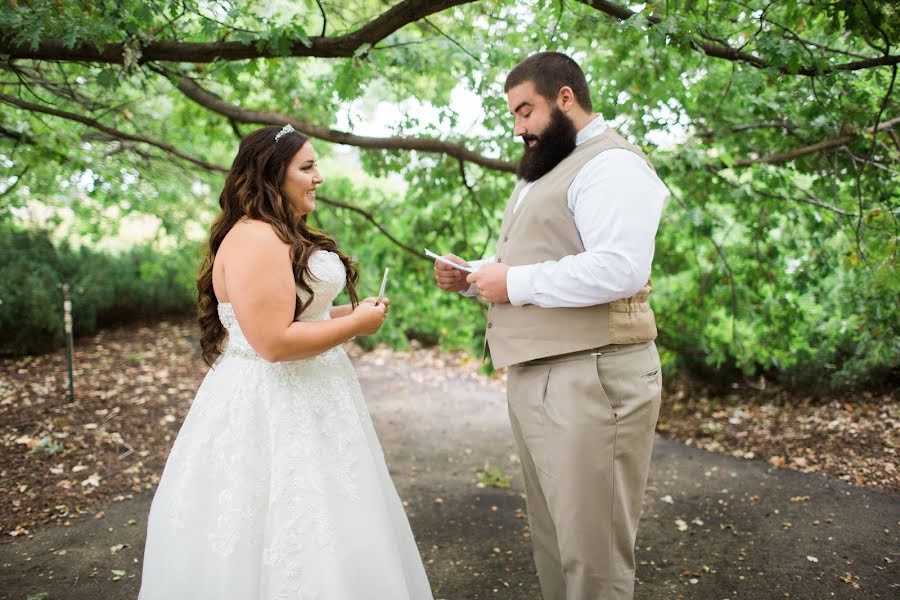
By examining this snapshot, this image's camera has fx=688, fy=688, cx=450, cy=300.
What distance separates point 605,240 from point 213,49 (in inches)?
99.4

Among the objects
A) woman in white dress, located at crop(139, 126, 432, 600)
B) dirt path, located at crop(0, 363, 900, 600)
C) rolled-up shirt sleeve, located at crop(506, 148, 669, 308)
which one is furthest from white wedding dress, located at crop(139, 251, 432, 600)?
dirt path, located at crop(0, 363, 900, 600)

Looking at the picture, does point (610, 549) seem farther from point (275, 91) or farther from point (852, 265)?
point (275, 91)

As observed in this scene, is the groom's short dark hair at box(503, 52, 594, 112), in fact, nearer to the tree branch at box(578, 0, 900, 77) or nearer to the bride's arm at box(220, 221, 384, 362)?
the tree branch at box(578, 0, 900, 77)

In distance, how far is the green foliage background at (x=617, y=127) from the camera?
143 inches

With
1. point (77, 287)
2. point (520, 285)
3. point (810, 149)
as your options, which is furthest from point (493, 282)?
point (77, 287)

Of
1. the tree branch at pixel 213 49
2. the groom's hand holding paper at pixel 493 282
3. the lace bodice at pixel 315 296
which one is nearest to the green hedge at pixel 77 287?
the tree branch at pixel 213 49

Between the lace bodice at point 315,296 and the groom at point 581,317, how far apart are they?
0.51 m

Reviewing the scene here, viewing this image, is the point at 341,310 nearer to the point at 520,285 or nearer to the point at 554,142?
the point at 520,285

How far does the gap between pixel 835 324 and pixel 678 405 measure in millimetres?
1749

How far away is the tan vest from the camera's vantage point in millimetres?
2363

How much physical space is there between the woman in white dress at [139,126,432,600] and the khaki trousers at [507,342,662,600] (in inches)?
24.6

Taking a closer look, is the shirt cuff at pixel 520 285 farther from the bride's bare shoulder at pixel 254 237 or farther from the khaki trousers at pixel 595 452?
the bride's bare shoulder at pixel 254 237

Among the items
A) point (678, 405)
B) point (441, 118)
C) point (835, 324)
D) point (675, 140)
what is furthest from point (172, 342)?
point (835, 324)

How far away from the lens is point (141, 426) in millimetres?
6133
